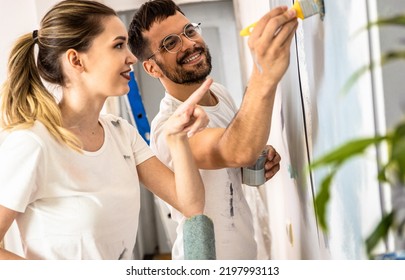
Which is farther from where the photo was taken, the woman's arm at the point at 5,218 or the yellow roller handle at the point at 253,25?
the woman's arm at the point at 5,218

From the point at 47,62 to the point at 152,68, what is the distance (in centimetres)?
21

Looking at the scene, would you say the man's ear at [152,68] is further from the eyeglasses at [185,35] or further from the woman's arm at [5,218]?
the woman's arm at [5,218]

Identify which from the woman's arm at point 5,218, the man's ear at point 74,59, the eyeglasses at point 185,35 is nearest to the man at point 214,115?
the eyeglasses at point 185,35

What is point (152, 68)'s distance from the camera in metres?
1.29

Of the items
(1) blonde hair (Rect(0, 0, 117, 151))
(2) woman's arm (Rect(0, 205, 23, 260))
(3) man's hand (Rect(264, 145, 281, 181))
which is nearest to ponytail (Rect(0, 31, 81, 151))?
(1) blonde hair (Rect(0, 0, 117, 151))

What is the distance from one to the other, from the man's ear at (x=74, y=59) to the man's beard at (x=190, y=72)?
0.52ft

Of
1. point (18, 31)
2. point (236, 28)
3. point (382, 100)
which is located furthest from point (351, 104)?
point (18, 31)

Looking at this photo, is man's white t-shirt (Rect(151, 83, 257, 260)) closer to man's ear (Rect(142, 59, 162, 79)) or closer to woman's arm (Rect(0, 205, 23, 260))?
man's ear (Rect(142, 59, 162, 79))

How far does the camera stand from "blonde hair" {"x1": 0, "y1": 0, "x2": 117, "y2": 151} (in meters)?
1.27

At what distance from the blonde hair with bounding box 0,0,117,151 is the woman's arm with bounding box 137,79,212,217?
19 centimetres

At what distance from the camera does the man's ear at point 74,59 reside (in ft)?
4.19

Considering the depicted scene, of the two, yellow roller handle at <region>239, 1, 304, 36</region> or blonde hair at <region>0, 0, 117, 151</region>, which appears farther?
blonde hair at <region>0, 0, 117, 151</region>

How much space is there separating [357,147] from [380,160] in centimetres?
41
